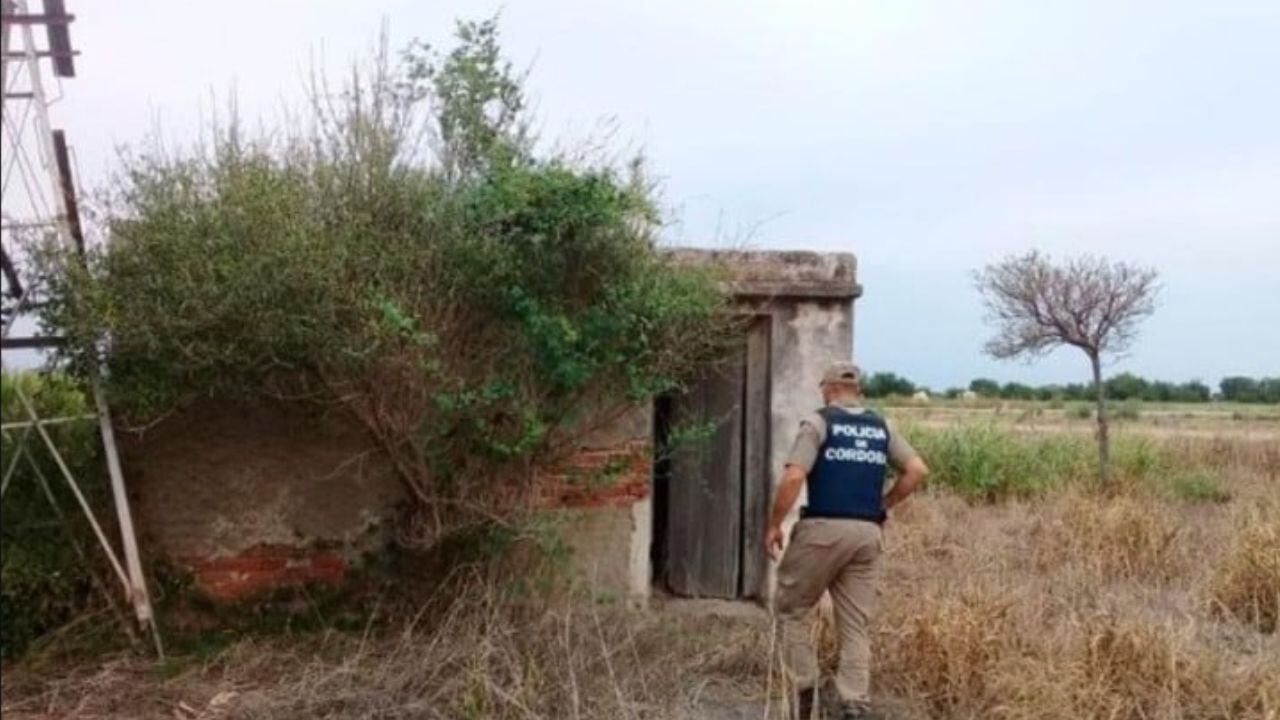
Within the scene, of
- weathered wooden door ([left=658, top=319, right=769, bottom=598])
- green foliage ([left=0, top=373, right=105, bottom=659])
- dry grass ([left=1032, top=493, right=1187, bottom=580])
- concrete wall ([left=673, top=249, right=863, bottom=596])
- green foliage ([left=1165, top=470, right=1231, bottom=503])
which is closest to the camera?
green foliage ([left=0, top=373, right=105, bottom=659])

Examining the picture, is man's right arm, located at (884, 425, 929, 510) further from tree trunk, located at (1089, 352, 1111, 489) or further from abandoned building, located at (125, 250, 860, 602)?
tree trunk, located at (1089, 352, 1111, 489)

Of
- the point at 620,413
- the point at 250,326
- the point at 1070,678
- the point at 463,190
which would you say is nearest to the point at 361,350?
the point at 250,326

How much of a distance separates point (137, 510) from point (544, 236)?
313cm

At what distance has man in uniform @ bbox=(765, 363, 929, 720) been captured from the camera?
6801mm

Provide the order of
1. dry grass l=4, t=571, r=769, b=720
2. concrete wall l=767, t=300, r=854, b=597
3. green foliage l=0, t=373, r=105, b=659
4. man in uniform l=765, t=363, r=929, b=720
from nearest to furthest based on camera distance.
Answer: green foliage l=0, t=373, r=105, b=659 → dry grass l=4, t=571, r=769, b=720 → man in uniform l=765, t=363, r=929, b=720 → concrete wall l=767, t=300, r=854, b=597

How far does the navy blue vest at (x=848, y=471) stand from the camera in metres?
6.81

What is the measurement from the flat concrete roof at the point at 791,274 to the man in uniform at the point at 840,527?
2.11 metres

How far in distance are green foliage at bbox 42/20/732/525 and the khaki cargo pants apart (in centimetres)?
175

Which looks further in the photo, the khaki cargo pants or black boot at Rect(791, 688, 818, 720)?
black boot at Rect(791, 688, 818, 720)

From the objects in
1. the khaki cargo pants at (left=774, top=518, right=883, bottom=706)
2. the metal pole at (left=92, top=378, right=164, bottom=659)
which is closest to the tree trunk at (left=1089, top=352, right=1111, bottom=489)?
the khaki cargo pants at (left=774, top=518, right=883, bottom=706)

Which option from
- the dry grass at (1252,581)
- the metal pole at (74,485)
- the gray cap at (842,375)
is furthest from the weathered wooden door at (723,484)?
the metal pole at (74,485)

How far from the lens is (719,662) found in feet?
25.8

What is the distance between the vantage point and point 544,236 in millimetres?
7590

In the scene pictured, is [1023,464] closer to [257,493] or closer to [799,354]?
[799,354]
